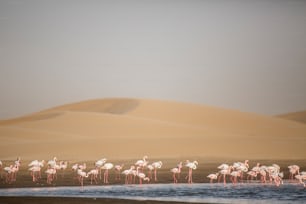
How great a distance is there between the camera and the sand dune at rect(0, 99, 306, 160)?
828 centimetres

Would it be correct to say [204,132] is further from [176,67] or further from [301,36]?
[301,36]

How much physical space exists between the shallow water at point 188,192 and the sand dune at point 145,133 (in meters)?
0.42

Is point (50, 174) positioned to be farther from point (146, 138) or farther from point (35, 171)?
point (146, 138)

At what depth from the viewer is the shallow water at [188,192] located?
7730 millimetres

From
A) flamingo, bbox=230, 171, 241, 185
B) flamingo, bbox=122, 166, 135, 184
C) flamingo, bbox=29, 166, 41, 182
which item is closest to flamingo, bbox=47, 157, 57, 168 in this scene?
flamingo, bbox=29, 166, 41, 182

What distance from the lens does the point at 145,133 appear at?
8.32m

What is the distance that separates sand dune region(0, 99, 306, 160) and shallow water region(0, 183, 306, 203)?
1.38 ft

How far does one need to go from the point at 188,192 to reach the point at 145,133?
976mm

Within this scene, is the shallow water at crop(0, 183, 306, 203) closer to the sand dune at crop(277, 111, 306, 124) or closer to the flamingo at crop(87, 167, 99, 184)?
the flamingo at crop(87, 167, 99, 184)

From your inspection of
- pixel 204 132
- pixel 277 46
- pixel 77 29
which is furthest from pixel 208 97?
pixel 77 29

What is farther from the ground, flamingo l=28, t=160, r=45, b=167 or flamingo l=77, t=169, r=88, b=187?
flamingo l=28, t=160, r=45, b=167

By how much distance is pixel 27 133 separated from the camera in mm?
8164

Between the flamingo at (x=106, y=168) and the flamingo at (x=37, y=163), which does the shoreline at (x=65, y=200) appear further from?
the flamingo at (x=106, y=168)

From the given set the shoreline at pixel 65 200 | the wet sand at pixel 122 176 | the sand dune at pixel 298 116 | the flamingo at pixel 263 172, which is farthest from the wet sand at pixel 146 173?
the sand dune at pixel 298 116
